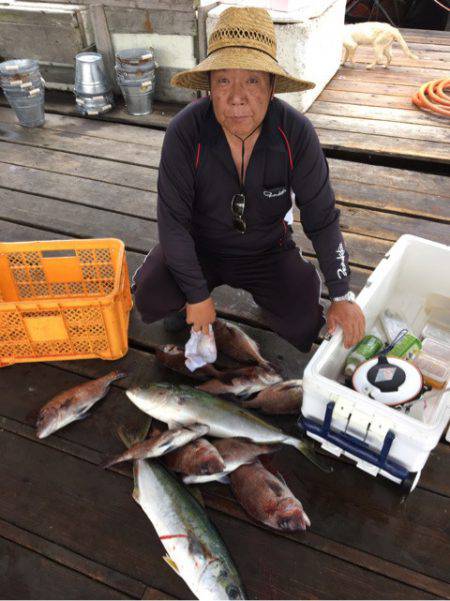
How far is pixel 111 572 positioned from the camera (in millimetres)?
1617

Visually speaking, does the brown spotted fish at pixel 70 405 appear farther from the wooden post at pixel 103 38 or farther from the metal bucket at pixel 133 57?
the wooden post at pixel 103 38

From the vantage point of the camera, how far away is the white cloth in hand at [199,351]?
2.15 metres

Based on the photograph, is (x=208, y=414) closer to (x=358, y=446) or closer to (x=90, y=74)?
(x=358, y=446)

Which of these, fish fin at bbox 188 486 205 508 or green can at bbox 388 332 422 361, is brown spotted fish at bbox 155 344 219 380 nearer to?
fish fin at bbox 188 486 205 508

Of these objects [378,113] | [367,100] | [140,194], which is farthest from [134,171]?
[367,100]

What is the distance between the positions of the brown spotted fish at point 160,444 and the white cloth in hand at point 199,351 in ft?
1.29

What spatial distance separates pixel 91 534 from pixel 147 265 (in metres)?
1.16

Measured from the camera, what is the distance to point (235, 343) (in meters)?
2.30

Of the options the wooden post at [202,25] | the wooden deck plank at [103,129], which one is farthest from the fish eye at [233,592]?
the wooden post at [202,25]

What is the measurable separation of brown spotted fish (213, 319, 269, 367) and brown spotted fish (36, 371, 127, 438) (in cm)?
54

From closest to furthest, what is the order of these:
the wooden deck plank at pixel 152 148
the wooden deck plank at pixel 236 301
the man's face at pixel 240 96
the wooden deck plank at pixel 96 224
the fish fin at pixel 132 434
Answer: the man's face at pixel 240 96 < the fish fin at pixel 132 434 < the wooden deck plank at pixel 236 301 < the wooden deck plank at pixel 96 224 < the wooden deck plank at pixel 152 148

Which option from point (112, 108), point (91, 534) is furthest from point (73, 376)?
point (112, 108)

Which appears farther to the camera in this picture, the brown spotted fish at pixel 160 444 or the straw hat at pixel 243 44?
the brown spotted fish at pixel 160 444

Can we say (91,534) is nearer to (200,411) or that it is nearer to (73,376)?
(200,411)
